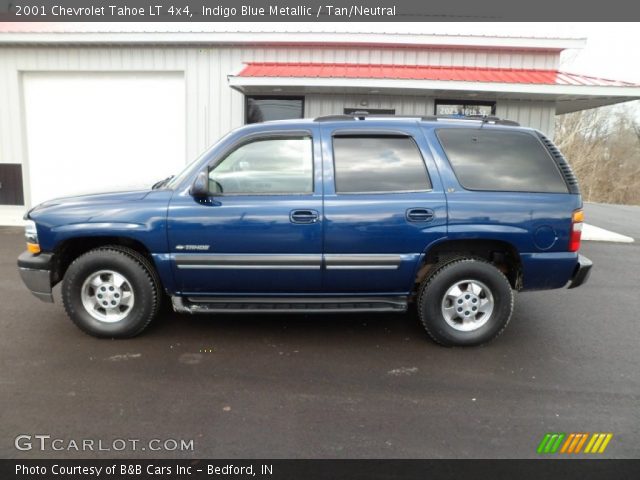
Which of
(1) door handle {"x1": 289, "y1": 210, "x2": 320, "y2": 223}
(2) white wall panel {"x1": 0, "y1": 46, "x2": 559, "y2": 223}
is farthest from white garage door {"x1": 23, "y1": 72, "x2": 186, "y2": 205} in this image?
(1) door handle {"x1": 289, "y1": 210, "x2": 320, "y2": 223}

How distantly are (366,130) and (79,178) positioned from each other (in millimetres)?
9153

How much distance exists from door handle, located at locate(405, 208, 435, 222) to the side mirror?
1650mm

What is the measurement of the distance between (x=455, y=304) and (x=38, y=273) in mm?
3582

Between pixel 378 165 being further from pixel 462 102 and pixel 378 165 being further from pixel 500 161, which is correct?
pixel 462 102

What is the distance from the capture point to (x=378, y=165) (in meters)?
4.12

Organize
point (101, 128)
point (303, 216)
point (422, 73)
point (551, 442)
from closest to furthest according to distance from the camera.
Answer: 1. point (551, 442)
2. point (303, 216)
3. point (422, 73)
4. point (101, 128)

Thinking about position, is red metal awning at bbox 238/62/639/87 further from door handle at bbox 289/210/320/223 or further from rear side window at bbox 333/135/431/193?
door handle at bbox 289/210/320/223

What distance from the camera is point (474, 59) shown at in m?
10.1

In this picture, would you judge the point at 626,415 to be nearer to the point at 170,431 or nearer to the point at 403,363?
the point at 403,363

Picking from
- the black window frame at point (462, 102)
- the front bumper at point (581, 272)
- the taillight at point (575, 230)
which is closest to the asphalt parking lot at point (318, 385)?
the front bumper at point (581, 272)

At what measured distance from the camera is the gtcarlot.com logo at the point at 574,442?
2.80 meters

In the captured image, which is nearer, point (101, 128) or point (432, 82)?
point (432, 82)
